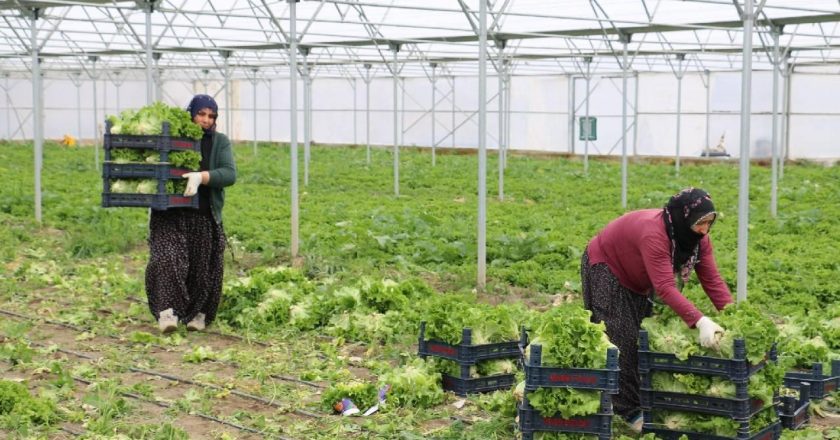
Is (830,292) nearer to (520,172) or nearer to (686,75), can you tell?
(520,172)

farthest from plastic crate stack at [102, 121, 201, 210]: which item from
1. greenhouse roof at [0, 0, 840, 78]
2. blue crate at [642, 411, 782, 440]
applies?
blue crate at [642, 411, 782, 440]

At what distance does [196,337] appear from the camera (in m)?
9.61

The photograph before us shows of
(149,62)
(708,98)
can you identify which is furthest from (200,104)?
(708,98)

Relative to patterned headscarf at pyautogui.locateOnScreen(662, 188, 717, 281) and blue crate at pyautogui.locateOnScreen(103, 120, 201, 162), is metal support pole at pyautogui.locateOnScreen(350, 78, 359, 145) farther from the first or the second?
patterned headscarf at pyautogui.locateOnScreen(662, 188, 717, 281)

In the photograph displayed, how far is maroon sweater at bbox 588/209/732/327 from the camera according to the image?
6277 millimetres

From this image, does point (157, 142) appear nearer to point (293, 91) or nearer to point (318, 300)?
point (318, 300)

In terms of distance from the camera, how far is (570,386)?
6027 millimetres

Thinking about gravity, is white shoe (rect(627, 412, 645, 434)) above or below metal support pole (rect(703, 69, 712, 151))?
below

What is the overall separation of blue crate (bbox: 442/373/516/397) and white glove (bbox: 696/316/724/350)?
1760mm

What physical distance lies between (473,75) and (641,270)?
30641mm

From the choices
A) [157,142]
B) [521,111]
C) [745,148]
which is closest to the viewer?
[745,148]

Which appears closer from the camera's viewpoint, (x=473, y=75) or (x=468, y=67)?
(x=468, y=67)

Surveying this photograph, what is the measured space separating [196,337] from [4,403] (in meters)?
2.83

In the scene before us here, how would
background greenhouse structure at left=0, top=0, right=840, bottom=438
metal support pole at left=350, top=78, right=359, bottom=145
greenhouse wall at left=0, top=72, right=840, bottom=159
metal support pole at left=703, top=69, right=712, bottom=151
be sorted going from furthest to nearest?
metal support pole at left=350, top=78, right=359, bottom=145 → greenhouse wall at left=0, top=72, right=840, bottom=159 → metal support pole at left=703, top=69, right=712, bottom=151 → background greenhouse structure at left=0, top=0, right=840, bottom=438
